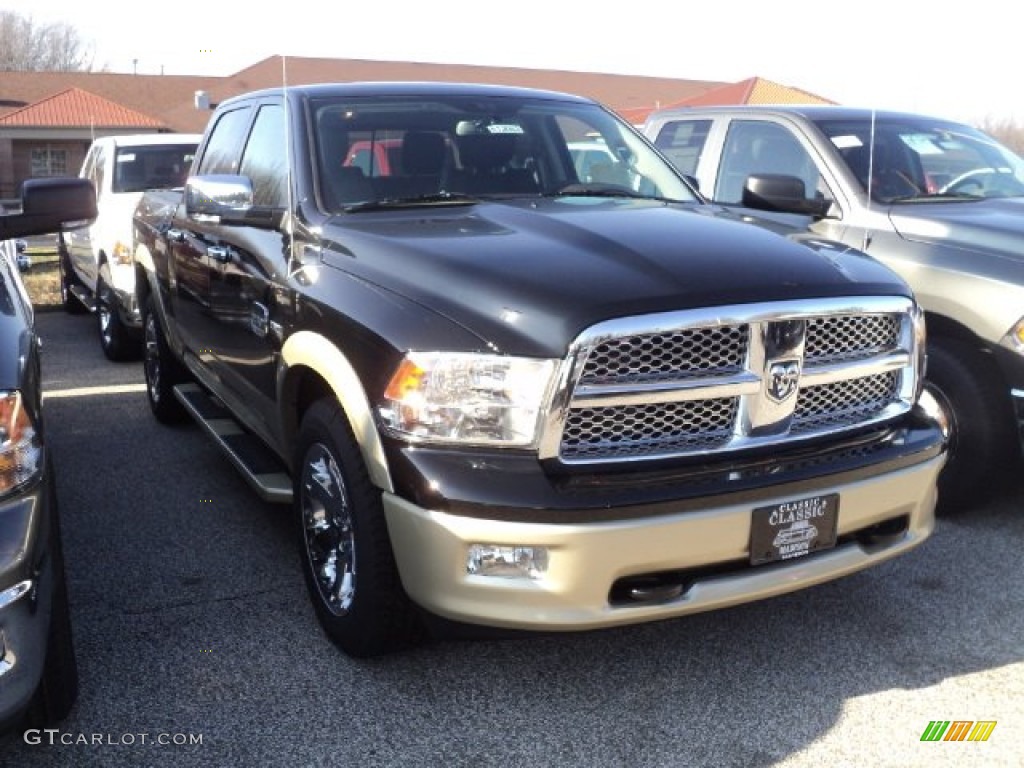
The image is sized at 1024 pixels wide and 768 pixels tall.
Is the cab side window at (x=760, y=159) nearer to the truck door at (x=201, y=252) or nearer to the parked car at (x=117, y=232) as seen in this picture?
the truck door at (x=201, y=252)

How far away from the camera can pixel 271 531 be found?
4930mm

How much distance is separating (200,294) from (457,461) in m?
2.65

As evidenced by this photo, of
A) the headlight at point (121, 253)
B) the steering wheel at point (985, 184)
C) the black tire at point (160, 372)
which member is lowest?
the black tire at point (160, 372)

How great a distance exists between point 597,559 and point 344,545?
99cm

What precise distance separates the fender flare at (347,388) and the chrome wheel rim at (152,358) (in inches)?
122

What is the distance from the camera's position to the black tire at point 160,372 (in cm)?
644

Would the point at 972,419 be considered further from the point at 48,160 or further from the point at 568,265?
the point at 48,160

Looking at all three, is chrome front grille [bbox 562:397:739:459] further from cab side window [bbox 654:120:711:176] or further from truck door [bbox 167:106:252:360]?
cab side window [bbox 654:120:711:176]

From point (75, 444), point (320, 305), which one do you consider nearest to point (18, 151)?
point (75, 444)

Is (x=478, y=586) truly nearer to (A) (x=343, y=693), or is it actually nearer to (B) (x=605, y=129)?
(A) (x=343, y=693)

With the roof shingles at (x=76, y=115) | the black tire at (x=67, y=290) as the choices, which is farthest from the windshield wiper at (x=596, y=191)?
the roof shingles at (x=76, y=115)

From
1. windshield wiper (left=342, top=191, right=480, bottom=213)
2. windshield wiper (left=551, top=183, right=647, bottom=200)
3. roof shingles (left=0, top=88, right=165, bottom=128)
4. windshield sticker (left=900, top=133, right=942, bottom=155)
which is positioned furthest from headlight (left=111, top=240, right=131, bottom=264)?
roof shingles (left=0, top=88, right=165, bottom=128)

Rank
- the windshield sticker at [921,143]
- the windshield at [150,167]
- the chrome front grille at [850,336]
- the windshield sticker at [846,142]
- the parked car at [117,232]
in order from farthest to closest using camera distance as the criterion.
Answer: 1. the windshield at [150,167]
2. the parked car at [117,232]
3. the windshield sticker at [921,143]
4. the windshield sticker at [846,142]
5. the chrome front grille at [850,336]

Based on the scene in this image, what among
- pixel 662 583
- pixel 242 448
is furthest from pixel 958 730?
pixel 242 448
